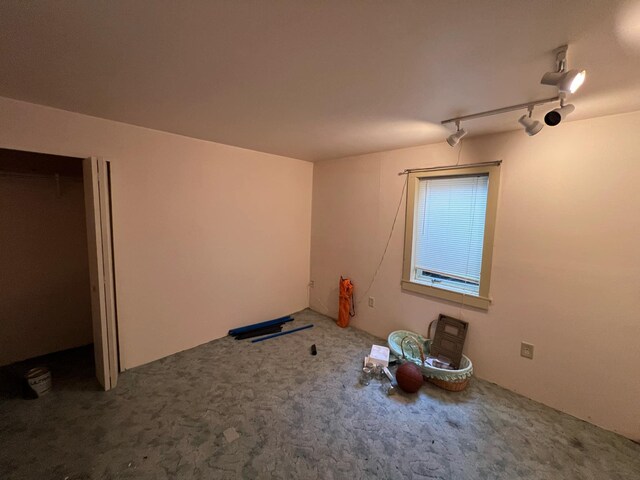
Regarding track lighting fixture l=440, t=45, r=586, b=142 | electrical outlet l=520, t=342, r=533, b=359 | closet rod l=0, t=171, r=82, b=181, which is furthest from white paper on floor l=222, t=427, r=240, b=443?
closet rod l=0, t=171, r=82, b=181

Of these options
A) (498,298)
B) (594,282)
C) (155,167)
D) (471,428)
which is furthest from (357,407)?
(155,167)

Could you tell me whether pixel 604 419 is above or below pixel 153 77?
below

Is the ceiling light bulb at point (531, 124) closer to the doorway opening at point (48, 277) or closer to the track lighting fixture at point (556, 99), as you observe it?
the track lighting fixture at point (556, 99)

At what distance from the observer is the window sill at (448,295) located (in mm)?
2525

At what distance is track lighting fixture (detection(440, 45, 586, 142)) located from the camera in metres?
1.18

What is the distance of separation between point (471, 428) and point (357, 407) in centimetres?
85

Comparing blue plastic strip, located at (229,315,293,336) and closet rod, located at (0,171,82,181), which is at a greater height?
closet rod, located at (0,171,82,181)

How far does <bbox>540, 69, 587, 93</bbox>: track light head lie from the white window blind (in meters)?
1.37

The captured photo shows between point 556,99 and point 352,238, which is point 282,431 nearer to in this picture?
point 352,238

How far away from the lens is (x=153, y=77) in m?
1.52

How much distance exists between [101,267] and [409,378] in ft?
9.20

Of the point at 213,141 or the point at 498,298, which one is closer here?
the point at 498,298

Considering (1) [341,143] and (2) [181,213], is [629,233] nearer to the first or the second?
(1) [341,143]

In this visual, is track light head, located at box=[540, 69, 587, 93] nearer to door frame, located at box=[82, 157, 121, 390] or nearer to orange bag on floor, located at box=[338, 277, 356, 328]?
orange bag on floor, located at box=[338, 277, 356, 328]
